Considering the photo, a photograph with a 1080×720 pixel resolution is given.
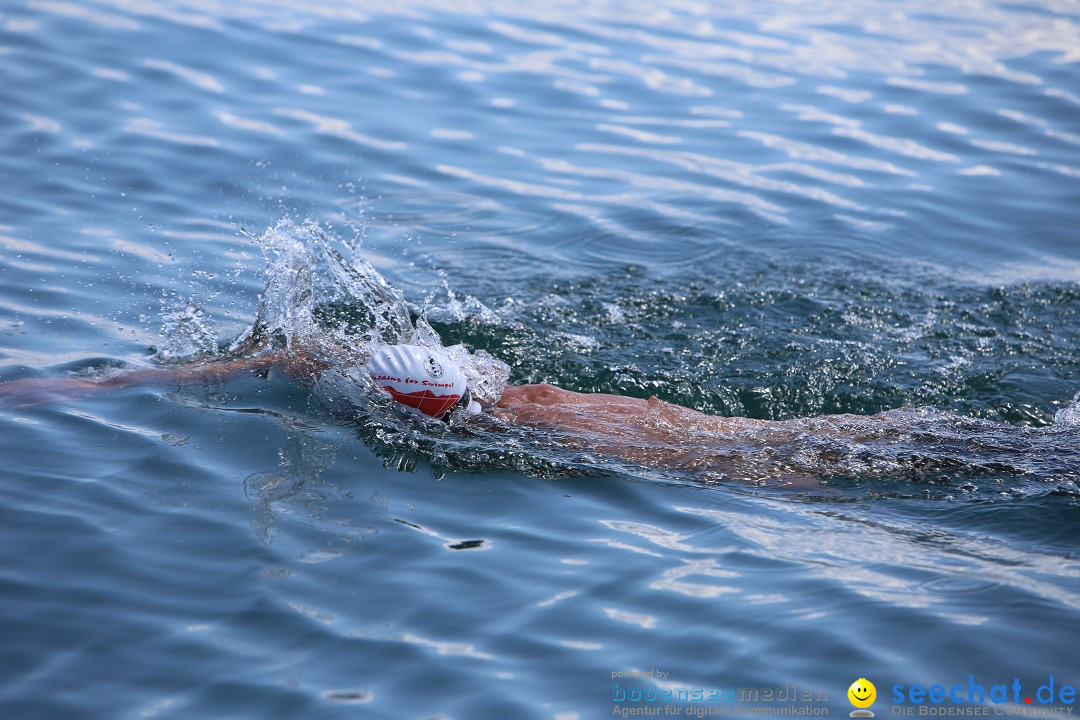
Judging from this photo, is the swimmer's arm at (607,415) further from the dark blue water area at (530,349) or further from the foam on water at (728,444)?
the dark blue water area at (530,349)

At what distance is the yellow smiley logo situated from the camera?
4.25 meters

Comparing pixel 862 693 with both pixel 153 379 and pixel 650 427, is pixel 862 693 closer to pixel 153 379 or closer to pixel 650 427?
pixel 650 427

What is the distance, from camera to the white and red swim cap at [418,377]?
6.05 metres

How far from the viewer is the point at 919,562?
17.1ft

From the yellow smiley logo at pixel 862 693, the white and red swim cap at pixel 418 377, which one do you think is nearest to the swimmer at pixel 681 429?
the white and red swim cap at pixel 418 377

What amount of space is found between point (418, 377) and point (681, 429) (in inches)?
59.7

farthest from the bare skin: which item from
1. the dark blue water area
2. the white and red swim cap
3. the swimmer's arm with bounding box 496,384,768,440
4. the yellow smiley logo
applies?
the yellow smiley logo

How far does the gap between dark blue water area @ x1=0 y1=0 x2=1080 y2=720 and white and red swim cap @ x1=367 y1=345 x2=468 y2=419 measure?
293 mm

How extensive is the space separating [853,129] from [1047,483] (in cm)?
819

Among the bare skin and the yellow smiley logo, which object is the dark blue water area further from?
the bare skin

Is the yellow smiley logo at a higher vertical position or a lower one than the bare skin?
lower

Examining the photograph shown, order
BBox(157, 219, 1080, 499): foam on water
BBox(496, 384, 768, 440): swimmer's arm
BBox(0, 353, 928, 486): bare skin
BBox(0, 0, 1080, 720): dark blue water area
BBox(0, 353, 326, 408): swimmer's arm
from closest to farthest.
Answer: BBox(0, 0, 1080, 720): dark blue water area, BBox(157, 219, 1080, 499): foam on water, BBox(0, 353, 928, 486): bare skin, BBox(496, 384, 768, 440): swimmer's arm, BBox(0, 353, 326, 408): swimmer's arm

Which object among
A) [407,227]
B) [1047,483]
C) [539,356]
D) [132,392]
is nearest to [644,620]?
[1047,483]

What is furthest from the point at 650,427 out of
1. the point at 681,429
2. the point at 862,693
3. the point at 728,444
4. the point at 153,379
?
the point at 153,379
